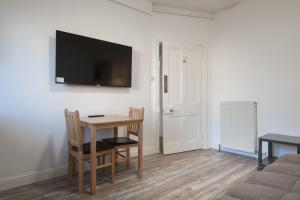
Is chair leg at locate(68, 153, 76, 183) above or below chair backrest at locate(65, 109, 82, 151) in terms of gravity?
below

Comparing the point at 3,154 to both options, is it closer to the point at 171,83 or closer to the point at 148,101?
the point at 148,101

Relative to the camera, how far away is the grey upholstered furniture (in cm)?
120

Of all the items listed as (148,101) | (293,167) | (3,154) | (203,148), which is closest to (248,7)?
(148,101)

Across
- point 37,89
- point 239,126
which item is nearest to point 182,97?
point 239,126

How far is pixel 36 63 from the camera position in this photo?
2.54 metres

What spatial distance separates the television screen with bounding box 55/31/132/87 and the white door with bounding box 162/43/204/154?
32.4 inches

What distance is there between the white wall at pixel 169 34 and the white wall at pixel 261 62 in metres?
0.29

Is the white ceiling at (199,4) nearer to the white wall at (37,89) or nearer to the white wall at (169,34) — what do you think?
the white wall at (169,34)

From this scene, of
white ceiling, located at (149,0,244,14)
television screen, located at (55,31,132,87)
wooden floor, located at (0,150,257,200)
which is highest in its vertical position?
white ceiling, located at (149,0,244,14)

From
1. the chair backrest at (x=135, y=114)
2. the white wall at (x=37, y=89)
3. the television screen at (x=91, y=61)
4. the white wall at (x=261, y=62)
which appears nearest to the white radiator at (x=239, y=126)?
the white wall at (x=261, y=62)

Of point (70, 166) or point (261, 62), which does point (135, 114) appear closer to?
point (70, 166)

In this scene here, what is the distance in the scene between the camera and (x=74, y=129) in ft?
7.80

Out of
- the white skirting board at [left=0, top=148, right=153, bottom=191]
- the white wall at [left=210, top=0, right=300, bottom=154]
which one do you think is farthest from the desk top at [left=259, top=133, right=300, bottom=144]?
the white skirting board at [left=0, top=148, right=153, bottom=191]

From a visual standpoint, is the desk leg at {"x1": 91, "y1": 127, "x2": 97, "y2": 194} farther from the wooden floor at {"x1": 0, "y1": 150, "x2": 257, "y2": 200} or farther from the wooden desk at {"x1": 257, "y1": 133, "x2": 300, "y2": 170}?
the wooden desk at {"x1": 257, "y1": 133, "x2": 300, "y2": 170}
